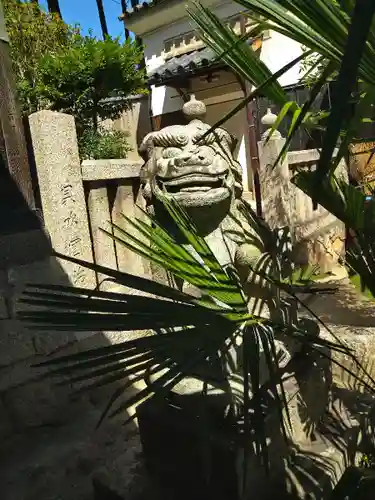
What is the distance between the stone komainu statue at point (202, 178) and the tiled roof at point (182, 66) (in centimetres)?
486

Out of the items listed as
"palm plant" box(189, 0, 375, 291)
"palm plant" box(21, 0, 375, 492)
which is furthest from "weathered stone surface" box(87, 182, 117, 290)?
"palm plant" box(189, 0, 375, 291)

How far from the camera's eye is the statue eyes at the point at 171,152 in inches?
79.7

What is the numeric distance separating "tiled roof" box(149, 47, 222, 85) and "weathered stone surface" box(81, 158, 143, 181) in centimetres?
433

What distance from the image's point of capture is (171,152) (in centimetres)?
204

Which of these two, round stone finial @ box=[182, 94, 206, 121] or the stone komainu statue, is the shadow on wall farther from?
round stone finial @ box=[182, 94, 206, 121]

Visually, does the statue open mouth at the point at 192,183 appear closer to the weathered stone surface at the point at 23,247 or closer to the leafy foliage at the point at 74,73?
the weathered stone surface at the point at 23,247

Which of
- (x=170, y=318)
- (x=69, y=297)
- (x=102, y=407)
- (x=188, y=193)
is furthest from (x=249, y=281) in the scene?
(x=102, y=407)

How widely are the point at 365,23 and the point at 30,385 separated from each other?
7.91 ft

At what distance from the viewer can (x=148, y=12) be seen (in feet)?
25.9

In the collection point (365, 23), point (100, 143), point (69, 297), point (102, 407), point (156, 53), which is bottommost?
point (102, 407)

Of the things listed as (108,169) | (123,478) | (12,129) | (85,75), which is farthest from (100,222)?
(85,75)

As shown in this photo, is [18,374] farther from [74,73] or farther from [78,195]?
[74,73]

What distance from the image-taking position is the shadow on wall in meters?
2.27

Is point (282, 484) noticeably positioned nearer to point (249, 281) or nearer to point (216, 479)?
point (216, 479)
